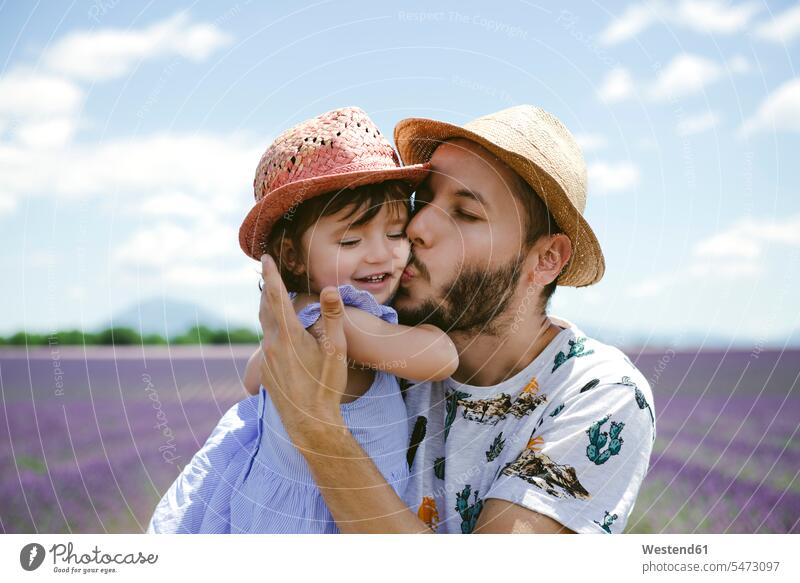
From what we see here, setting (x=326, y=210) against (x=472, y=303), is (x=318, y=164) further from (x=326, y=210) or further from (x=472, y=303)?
(x=472, y=303)

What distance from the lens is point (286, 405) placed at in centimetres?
277

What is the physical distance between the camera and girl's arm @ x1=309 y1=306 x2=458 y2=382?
2.81 m

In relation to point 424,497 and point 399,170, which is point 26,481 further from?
point 399,170

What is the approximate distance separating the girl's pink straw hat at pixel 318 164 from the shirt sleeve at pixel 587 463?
1225mm

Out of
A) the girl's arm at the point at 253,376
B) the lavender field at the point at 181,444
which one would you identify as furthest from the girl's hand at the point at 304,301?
the lavender field at the point at 181,444

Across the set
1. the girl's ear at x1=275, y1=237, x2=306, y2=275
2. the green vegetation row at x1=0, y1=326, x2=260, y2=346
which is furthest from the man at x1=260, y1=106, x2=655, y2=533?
the green vegetation row at x1=0, y1=326, x2=260, y2=346

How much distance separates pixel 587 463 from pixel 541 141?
1416 millimetres

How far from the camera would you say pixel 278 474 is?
3.00 metres

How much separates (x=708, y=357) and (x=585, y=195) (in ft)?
34.5

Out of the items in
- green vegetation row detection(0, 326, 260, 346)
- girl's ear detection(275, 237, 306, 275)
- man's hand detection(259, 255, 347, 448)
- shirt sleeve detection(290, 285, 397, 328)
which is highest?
girl's ear detection(275, 237, 306, 275)

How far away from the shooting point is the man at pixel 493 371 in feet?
8.92

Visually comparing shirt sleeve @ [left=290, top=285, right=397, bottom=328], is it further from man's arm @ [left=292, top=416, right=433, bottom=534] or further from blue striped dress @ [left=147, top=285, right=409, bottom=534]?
man's arm @ [left=292, top=416, right=433, bottom=534]
